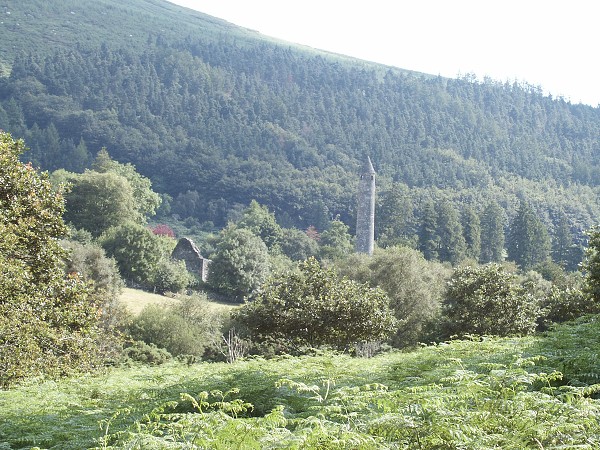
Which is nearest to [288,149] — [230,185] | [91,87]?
[230,185]

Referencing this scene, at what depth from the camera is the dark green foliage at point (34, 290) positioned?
1450cm

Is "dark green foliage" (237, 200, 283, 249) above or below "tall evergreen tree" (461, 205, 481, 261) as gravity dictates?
below

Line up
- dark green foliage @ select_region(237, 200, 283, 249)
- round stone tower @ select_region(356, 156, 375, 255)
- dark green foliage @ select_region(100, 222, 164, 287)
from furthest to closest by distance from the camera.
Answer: dark green foliage @ select_region(237, 200, 283, 249), round stone tower @ select_region(356, 156, 375, 255), dark green foliage @ select_region(100, 222, 164, 287)

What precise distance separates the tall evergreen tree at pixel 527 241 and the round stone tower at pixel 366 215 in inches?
776

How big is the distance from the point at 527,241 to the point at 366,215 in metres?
21.7

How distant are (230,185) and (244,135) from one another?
2837 centimetres

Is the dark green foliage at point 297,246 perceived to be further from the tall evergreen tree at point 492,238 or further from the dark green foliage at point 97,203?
the dark green foliage at point 97,203

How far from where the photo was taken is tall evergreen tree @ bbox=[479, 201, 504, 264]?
9750cm

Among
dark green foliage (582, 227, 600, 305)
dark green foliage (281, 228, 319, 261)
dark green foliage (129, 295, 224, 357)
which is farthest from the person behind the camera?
dark green foliage (281, 228, 319, 261)

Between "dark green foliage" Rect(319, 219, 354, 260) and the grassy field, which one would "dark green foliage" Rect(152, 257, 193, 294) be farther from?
"dark green foliage" Rect(319, 219, 354, 260)

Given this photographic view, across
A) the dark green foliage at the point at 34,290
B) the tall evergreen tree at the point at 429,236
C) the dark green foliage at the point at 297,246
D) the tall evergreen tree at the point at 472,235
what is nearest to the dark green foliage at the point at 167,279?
the tall evergreen tree at the point at 429,236

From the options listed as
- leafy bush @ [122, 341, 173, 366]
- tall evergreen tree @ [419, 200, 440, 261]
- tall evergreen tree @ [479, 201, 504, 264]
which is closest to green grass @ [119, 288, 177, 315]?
leafy bush @ [122, 341, 173, 366]

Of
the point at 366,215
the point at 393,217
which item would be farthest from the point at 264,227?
the point at 366,215

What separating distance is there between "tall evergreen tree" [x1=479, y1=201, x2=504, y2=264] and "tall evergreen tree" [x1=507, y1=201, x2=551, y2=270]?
11.1 feet
